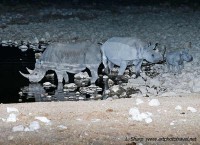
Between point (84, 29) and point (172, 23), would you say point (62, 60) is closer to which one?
point (84, 29)

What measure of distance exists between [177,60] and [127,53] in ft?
2.98

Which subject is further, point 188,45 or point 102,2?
point 102,2

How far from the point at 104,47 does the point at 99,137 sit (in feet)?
9.55

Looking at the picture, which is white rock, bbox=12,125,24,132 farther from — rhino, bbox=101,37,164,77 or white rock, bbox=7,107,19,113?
rhino, bbox=101,37,164,77

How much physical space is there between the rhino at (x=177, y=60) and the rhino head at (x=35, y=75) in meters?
2.14

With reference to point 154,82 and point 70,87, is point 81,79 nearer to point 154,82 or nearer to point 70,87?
point 70,87

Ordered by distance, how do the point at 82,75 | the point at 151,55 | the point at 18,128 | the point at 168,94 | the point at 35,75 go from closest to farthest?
the point at 18,128, the point at 168,94, the point at 35,75, the point at 82,75, the point at 151,55

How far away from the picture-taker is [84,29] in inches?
383

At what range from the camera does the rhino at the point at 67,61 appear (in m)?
6.65

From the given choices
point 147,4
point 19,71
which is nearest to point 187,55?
point 19,71

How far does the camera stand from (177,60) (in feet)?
23.0

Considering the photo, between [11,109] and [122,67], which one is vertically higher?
[122,67]

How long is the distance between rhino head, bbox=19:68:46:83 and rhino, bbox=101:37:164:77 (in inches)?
41.6

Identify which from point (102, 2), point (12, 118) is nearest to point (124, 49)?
point (12, 118)
